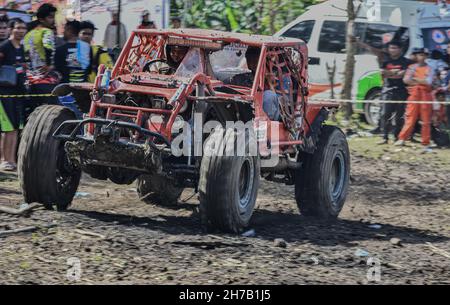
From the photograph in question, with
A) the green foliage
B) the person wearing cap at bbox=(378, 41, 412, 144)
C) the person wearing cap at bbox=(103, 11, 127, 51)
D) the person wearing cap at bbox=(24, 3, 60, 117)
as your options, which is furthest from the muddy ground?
the green foliage

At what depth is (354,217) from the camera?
11.4 metres

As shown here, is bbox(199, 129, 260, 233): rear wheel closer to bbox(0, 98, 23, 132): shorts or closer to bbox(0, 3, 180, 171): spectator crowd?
bbox(0, 3, 180, 171): spectator crowd

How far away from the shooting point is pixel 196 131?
369 inches

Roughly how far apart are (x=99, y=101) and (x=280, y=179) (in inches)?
96.3

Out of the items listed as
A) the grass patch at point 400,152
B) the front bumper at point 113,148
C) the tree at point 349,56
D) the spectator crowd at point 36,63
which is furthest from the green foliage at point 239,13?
the front bumper at point 113,148

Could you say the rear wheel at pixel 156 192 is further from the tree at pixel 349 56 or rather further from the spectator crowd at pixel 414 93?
the tree at pixel 349 56

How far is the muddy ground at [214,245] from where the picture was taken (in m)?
7.58

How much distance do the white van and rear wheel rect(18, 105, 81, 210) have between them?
9534mm

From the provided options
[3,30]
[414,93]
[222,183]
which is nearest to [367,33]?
[414,93]

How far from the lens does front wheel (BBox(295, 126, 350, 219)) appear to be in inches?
427

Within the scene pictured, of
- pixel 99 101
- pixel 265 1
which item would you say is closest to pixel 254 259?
pixel 99 101

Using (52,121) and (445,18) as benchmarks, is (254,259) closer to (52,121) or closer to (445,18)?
(52,121)

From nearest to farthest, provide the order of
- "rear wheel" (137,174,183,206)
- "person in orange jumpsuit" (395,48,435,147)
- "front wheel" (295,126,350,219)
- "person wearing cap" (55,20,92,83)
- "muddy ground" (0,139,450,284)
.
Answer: "muddy ground" (0,139,450,284) < "front wheel" (295,126,350,219) < "rear wheel" (137,174,183,206) < "person wearing cap" (55,20,92,83) < "person in orange jumpsuit" (395,48,435,147)

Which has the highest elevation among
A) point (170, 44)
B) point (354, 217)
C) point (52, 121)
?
point (170, 44)
